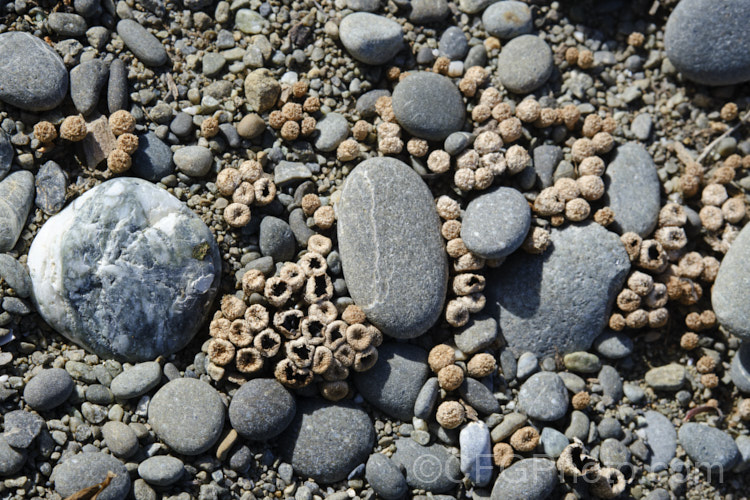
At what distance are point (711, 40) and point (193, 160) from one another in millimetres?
3652

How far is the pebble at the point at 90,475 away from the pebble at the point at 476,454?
2005 mm

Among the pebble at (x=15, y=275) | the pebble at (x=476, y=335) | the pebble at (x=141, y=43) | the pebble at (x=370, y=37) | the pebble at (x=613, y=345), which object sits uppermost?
the pebble at (x=370, y=37)

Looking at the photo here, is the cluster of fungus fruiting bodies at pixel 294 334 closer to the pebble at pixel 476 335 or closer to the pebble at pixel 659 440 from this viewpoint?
the pebble at pixel 476 335

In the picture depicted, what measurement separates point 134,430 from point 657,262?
350 cm

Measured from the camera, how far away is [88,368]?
3689mm

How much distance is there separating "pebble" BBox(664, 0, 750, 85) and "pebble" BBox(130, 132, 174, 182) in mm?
3635

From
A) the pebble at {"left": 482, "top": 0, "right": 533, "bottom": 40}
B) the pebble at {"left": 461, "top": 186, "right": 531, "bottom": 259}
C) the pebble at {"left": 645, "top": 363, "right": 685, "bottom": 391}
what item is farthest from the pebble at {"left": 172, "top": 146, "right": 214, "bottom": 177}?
the pebble at {"left": 645, "top": 363, "right": 685, "bottom": 391}

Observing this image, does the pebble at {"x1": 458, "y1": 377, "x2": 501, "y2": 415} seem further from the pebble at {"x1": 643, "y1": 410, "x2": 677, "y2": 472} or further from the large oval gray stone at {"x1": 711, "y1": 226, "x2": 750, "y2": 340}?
the large oval gray stone at {"x1": 711, "y1": 226, "x2": 750, "y2": 340}

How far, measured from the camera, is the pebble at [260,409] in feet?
11.9

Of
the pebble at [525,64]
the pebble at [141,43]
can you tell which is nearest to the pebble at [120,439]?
the pebble at [141,43]

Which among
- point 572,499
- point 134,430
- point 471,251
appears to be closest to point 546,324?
point 471,251

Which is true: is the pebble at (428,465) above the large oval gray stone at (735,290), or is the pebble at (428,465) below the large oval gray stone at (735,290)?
below

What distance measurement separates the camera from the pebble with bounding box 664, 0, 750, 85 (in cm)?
423

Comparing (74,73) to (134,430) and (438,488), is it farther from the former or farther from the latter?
(438,488)
